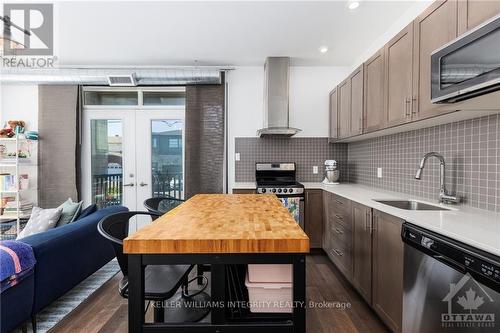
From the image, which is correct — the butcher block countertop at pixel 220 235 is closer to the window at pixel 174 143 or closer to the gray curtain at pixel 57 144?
the window at pixel 174 143

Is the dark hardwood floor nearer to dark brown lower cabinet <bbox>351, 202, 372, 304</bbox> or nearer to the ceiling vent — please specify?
dark brown lower cabinet <bbox>351, 202, 372, 304</bbox>

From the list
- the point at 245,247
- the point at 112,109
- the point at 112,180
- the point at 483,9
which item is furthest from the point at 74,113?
the point at 483,9

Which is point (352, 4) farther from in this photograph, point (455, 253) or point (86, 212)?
point (86, 212)

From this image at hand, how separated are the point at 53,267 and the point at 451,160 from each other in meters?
3.18

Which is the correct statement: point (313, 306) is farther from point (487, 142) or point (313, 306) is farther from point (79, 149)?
point (79, 149)

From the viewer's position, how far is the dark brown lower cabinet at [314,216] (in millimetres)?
3213

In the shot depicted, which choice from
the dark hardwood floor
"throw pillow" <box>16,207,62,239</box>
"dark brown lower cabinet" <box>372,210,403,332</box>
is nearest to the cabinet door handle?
the dark hardwood floor

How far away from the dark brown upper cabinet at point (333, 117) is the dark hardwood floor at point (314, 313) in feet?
6.52

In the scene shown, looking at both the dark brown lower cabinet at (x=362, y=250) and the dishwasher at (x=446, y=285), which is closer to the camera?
the dishwasher at (x=446, y=285)

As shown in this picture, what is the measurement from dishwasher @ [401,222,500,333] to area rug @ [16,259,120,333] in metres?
2.55

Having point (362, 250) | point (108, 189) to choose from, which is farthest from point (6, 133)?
point (362, 250)

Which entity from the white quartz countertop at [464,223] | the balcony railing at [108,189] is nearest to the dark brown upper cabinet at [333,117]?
the white quartz countertop at [464,223]

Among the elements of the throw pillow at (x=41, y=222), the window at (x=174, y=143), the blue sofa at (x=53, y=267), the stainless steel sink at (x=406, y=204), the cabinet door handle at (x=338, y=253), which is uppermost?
the window at (x=174, y=143)

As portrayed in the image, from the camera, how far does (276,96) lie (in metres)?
3.49
